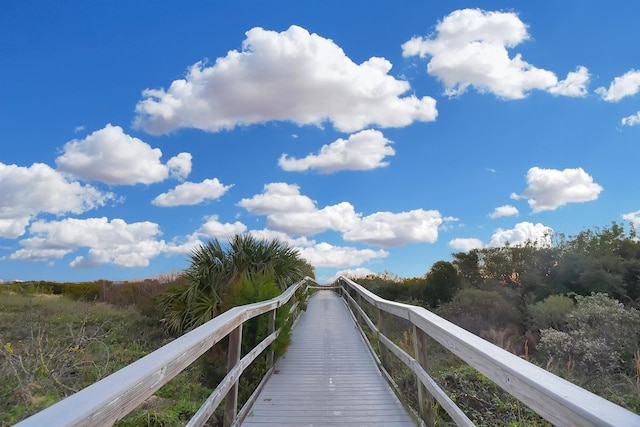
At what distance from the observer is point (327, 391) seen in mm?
4980

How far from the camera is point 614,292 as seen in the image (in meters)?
16.0

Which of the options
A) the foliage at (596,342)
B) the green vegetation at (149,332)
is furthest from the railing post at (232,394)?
the foliage at (596,342)

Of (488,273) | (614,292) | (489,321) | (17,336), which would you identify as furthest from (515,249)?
(17,336)

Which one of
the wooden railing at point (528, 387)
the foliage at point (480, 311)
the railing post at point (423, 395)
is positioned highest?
the wooden railing at point (528, 387)

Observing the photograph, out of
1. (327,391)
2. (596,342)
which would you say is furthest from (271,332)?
(596,342)

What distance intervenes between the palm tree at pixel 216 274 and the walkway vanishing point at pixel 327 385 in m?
2.58

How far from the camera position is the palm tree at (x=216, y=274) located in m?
10.3

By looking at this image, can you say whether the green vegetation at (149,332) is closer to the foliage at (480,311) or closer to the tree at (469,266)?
the foliage at (480,311)

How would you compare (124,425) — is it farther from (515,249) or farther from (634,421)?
(515,249)

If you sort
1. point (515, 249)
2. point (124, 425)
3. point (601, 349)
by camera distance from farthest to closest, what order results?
point (515, 249) < point (601, 349) < point (124, 425)

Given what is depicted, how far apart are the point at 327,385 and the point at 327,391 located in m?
0.26

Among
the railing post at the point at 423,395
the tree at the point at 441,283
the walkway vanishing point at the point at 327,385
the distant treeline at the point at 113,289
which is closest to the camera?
the walkway vanishing point at the point at 327,385

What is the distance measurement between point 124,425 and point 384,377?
2909 millimetres

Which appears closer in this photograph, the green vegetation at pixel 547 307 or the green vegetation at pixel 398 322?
the green vegetation at pixel 398 322
